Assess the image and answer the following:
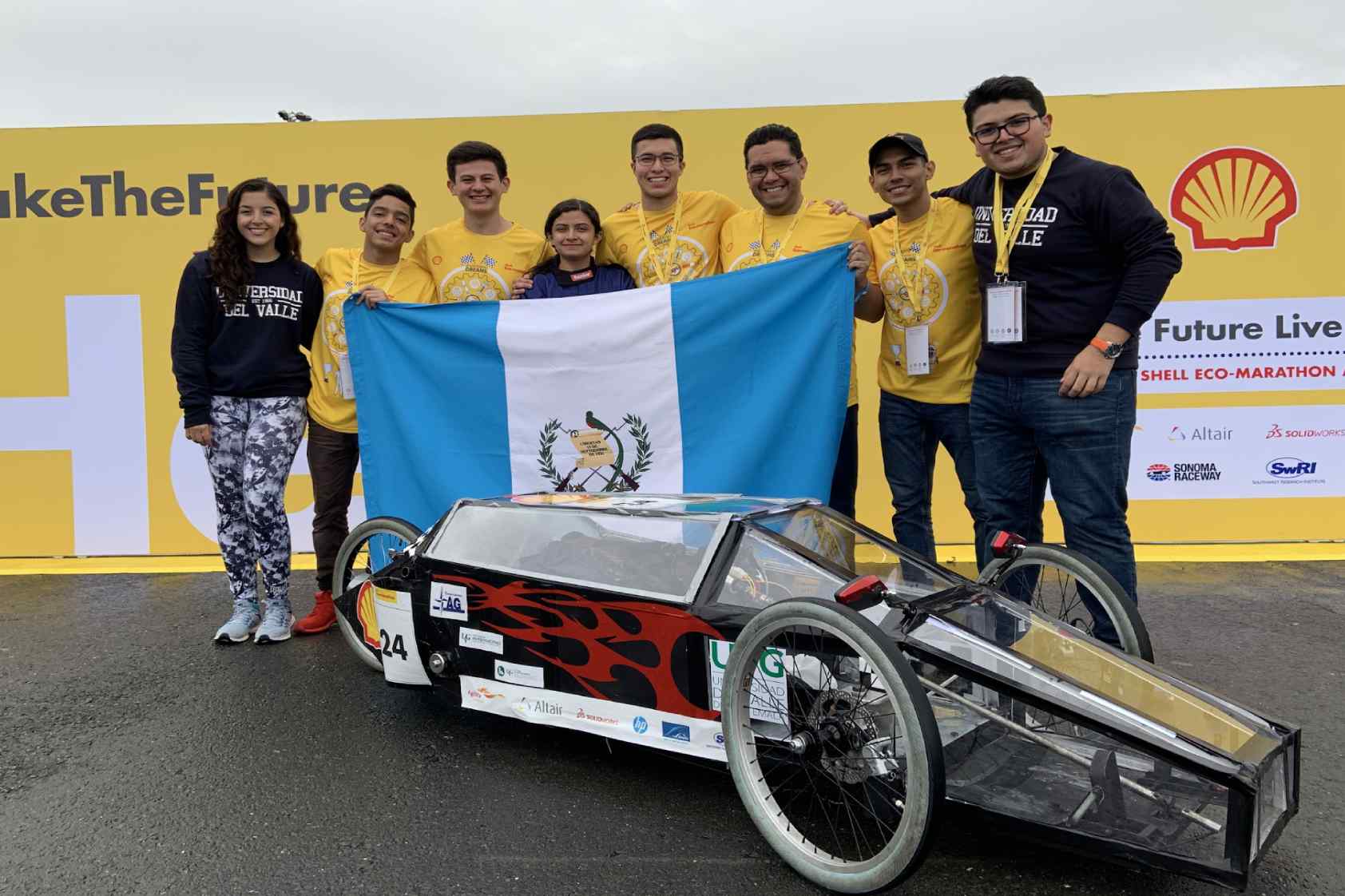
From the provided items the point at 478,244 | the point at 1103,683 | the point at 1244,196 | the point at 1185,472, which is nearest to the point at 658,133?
the point at 478,244

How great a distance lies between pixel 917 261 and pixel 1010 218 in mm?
455

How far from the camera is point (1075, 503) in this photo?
3.09 meters

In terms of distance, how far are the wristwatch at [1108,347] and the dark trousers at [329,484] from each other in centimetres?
306

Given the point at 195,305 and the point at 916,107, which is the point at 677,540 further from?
the point at 916,107

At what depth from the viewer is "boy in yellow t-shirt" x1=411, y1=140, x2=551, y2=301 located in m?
4.12

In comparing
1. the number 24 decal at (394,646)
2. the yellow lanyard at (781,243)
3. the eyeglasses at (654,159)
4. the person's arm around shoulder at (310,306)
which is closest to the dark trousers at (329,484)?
the person's arm around shoulder at (310,306)

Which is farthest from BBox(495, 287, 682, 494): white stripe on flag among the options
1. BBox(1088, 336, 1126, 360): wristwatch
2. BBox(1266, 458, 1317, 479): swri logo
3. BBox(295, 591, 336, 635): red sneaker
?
BBox(1266, 458, 1317, 479): swri logo

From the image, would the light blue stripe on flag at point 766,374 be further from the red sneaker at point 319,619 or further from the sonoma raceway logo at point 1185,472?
the sonoma raceway logo at point 1185,472

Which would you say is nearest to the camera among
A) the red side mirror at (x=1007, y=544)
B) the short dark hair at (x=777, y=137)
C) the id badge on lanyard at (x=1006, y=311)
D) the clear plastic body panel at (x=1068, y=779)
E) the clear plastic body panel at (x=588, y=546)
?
the clear plastic body panel at (x=1068, y=779)

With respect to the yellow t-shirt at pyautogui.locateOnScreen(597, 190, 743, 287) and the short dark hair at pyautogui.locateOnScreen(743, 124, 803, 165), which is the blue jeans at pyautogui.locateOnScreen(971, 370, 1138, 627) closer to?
the short dark hair at pyautogui.locateOnScreen(743, 124, 803, 165)

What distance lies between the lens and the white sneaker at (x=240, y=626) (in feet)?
13.5

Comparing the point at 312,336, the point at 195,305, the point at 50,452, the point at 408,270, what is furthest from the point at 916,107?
the point at 50,452

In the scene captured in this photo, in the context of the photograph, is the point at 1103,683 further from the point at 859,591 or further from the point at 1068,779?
the point at 859,591

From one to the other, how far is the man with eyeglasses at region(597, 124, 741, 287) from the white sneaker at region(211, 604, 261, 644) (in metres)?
2.24
